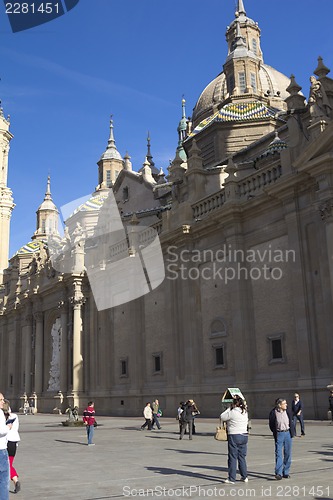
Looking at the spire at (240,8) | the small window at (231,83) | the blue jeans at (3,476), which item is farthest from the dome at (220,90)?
the blue jeans at (3,476)

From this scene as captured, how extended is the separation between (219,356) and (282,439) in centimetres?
1777

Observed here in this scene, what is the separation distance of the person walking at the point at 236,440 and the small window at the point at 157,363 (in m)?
22.5

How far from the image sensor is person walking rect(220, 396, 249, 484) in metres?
9.98

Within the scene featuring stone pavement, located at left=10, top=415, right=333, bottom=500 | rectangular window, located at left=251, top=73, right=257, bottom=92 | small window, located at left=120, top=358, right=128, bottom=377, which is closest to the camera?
stone pavement, located at left=10, top=415, right=333, bottom=500

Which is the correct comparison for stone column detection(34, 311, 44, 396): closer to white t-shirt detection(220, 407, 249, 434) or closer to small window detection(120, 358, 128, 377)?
small window detection(120, 358, 128, 377)

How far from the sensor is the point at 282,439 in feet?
33.5

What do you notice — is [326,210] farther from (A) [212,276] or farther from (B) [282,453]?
(B) [282,453]

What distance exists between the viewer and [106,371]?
124 ft

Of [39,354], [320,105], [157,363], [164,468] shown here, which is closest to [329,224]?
[320,105]

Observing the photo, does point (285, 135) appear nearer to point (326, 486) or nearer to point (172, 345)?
point (172, 345)

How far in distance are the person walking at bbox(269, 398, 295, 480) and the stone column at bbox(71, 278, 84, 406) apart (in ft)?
103

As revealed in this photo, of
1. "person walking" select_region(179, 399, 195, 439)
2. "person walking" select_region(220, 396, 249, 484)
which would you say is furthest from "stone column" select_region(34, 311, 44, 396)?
"person walking" select_region(220, 396, 249, 484)

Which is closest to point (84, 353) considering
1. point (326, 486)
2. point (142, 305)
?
point (142, 305)

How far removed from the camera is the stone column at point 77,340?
40.5 meters
